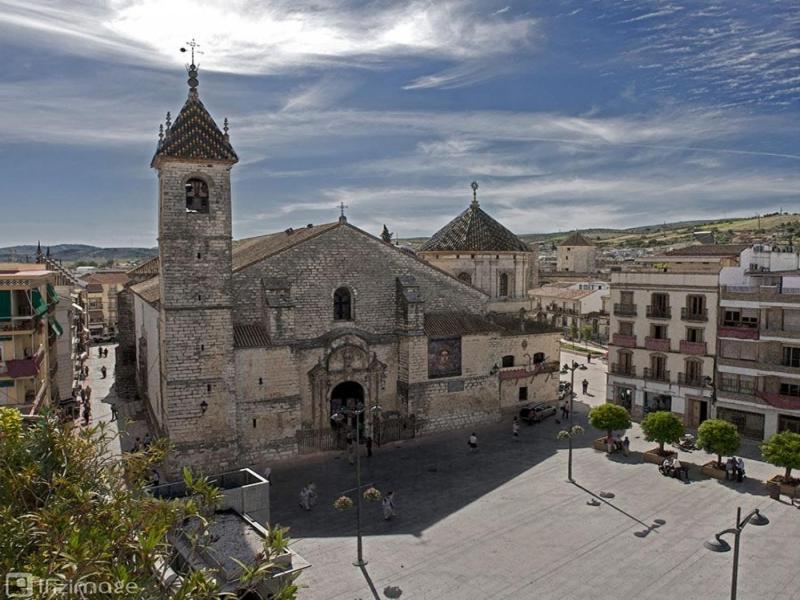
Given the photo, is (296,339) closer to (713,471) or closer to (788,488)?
(713,471)

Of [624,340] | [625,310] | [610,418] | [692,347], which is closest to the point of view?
[610,418]

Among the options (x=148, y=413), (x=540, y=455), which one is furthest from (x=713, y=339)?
(x=148, y=413)

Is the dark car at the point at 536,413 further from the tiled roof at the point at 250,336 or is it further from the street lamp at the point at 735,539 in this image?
the tiled roof at the point at 250,336

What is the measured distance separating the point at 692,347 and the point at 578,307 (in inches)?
1439

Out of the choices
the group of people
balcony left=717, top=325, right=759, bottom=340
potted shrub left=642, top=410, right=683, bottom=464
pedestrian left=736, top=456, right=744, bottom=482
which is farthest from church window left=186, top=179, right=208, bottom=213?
balcony left=717, top=325, right=759, bottom=340

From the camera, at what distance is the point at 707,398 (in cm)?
3331

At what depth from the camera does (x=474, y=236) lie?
41.5 m

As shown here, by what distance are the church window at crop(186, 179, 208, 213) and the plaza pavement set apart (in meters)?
12.0

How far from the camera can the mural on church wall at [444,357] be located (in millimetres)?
33406

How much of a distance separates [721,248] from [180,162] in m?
39.4

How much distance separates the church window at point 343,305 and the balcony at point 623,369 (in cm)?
1612

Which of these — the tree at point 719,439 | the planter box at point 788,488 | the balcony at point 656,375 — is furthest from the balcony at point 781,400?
the planter box at point 788,488

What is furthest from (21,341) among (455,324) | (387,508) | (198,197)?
(455,324)

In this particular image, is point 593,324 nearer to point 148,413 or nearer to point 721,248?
point 721,248
